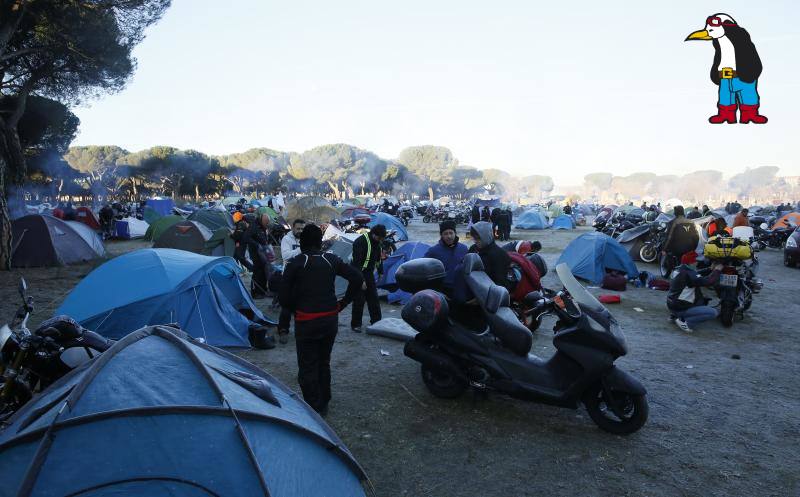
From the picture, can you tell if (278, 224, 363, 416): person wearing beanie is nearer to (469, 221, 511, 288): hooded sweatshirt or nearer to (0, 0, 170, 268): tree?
(469, 221, 511, 288): hooded sweatshirt

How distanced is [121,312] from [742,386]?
6.88 metres

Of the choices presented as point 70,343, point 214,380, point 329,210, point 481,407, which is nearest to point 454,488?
point 481,407

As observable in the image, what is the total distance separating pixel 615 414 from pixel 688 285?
419cm

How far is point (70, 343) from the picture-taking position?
3623 mm

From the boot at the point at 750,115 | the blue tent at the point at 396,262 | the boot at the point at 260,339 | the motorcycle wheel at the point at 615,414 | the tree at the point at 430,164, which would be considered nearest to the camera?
the motorcycle wheel at the point at 615,414

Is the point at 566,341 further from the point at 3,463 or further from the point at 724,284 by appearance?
the point at 724,284

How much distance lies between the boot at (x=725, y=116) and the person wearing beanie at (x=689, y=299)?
150 inches

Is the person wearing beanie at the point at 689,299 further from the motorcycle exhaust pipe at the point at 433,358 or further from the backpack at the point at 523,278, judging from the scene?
the motorcycle exhaust pipe at the point at 433,358

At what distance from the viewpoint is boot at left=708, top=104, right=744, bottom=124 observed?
30.1 ft

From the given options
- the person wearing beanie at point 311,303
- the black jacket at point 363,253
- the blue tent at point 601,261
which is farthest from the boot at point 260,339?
the blue tent at point 601,261

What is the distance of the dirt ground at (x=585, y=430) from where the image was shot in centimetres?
315

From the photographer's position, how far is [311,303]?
386cm

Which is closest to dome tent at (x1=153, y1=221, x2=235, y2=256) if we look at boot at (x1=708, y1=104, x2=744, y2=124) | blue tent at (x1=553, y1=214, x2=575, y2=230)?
boot at (x1=708, y1=104, x2=744, y2=124)

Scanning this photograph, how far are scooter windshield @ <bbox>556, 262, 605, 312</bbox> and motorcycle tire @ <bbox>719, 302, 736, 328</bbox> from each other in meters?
4.47
